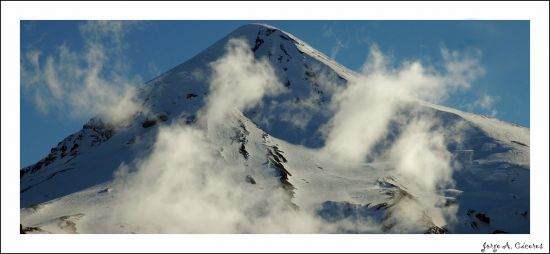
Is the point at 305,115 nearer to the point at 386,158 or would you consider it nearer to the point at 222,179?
the point at 386,158

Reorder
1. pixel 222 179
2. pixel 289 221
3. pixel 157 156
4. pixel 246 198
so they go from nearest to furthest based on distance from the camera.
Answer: pixel 289 221 < pixel 246 198 < pixel 222 179 < pixel 157 156

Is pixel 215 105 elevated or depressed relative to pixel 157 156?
elevated

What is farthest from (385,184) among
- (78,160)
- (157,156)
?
(78,160)

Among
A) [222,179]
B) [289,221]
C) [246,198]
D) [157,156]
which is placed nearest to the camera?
[289,221]

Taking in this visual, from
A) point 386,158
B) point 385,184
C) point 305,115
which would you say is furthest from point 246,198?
point 305,115

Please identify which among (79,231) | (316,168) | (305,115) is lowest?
(79,231)

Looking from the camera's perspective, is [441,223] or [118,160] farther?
[118,160]
